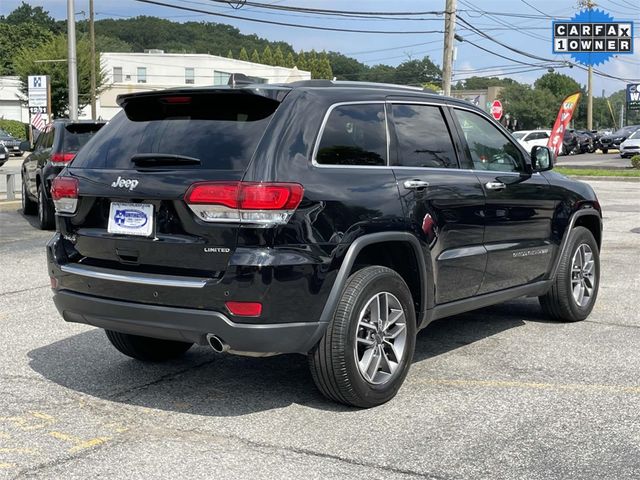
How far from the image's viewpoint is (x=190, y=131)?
4.92m

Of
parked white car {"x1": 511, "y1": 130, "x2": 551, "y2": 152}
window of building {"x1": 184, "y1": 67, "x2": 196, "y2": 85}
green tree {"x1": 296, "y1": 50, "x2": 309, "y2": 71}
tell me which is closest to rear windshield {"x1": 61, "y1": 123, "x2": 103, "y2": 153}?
parked white car {"x1": 511, "y1": 130, "x2": 551, "y2": 152}

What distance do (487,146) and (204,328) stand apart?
2.83m

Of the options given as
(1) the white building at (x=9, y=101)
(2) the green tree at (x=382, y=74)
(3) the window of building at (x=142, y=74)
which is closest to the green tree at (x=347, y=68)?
(2) the green tree at (x=382, y=74)

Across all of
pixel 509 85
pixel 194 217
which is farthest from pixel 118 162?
pixel 509 85

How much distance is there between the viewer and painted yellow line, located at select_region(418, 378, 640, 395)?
5.36m

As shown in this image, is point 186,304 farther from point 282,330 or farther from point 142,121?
point 142,121

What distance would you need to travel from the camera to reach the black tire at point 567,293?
7.03 meters

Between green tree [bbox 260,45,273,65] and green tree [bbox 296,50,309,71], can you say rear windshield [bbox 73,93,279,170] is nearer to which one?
green tree [bbox 260,45,273,65]

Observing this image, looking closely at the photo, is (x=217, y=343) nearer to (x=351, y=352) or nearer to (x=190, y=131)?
(x=351, y=352)

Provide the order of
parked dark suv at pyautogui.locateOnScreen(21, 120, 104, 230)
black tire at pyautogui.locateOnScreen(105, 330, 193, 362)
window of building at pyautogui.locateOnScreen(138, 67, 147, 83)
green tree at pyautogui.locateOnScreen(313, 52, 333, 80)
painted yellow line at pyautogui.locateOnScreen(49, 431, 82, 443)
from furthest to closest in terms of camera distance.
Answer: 1. green tree at pyautogui.locateOnScreen(313, 52, 333, 80)
2. window of building at pyautogui.locateOnScreen(138, 67, 147, 83)
3. parked dark suv at pyautogui.locateOnScreen(21, 120, 104, 230)
4. black tire at pyautogui.locateOnScreen(105, 330, 193, 362)
5. painted yellow line at pyautogui.locateOnScreen(49, 431, 82, 443)

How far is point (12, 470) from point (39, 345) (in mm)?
2536

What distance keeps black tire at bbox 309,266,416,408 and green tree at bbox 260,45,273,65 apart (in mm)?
140163

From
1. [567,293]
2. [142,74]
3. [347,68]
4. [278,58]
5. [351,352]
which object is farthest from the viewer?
[278,58]

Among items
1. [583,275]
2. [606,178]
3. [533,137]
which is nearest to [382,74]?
[533,137]
